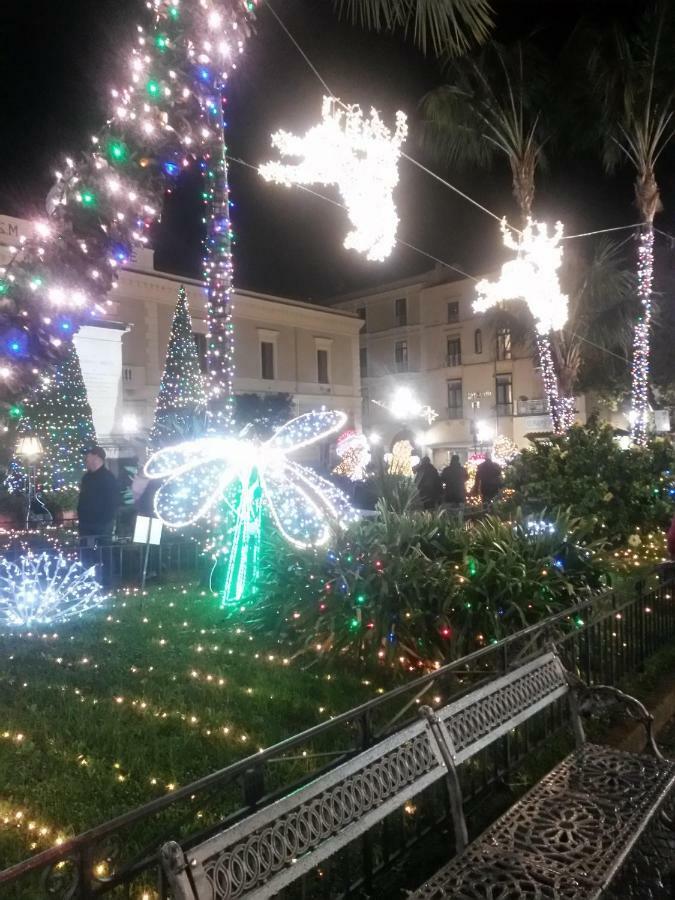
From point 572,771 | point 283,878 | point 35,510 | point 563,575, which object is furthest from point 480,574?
point 35,510

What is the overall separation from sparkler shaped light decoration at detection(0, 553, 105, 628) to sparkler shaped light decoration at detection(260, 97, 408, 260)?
4.98 metres

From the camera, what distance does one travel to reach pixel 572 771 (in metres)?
3.65

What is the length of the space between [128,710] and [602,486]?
23.6 ft

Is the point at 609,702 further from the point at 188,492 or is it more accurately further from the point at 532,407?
the point at 532,407

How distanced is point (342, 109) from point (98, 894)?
8.78 m

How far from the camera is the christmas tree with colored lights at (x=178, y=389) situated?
19781 mm

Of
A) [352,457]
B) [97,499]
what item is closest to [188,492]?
[97,499]

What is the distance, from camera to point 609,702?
4027mm

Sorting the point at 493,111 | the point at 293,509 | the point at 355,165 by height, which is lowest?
the point at 293,509

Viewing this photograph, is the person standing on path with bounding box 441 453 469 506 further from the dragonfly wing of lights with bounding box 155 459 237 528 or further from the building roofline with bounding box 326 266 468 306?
the building roofline with bounding box 326 266 468 306

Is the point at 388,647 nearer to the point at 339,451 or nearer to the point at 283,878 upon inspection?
the point at 283,878

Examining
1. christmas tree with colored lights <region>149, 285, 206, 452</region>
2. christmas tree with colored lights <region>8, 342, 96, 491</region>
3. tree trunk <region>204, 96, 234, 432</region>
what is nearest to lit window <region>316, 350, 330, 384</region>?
christmas tree with colored lights <region>149, 285, 206, 452</region>

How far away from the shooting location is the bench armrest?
12.6 feet

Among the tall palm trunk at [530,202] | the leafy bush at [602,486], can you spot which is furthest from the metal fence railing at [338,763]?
the tall palm trunk at [530,202]
